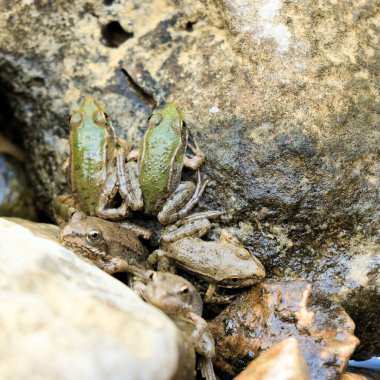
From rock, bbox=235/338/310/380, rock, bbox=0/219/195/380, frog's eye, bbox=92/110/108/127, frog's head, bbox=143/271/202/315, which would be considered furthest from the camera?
frog's eye, bbox=92/110/108/127

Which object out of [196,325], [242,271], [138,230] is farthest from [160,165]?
[196,325]

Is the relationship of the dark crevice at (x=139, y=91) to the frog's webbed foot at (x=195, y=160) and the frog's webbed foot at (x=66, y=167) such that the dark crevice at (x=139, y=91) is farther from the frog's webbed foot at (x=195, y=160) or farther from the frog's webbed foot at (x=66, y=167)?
the frog's webbed foot at (x=66, y=167)

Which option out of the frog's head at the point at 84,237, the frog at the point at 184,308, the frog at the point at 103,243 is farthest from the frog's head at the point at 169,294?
the frog's head at the point at 84,237

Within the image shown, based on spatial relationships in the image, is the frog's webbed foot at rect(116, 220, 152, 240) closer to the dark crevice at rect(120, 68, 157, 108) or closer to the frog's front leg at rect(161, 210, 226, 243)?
the frog's front leg at rect(161, 210, 226, 243)

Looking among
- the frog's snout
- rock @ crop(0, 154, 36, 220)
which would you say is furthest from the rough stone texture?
rock @ crop(0, 154, 36, 220)

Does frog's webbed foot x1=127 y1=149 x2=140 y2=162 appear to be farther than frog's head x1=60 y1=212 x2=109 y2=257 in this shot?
Yes

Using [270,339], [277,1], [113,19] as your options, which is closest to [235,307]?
[270,339]
